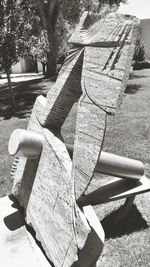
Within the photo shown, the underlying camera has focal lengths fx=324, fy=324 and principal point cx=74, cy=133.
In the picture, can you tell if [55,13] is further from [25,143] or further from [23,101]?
[25,143]

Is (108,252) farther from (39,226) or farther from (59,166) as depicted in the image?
(59,166)

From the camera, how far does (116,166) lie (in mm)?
2641

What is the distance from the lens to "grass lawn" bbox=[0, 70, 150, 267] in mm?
3393

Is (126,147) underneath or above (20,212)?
underneath

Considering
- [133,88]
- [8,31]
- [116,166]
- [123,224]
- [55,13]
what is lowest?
[133,88]

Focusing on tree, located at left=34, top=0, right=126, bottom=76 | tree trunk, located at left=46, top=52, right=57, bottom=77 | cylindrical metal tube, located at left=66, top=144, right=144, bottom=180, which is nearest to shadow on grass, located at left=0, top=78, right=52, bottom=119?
tree trunk, located at left=46, top=52, right=57, bottom=77

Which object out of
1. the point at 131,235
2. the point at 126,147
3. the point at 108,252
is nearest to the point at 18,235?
the point at 108,252

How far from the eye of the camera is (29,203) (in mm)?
2482

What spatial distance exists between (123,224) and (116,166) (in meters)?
1.53

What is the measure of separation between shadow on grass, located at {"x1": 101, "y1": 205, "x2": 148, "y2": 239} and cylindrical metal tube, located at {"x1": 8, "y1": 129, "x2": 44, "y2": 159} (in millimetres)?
1830

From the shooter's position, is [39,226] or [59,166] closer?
[59,166]

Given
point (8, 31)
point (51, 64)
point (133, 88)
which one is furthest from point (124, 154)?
point (51, 64)

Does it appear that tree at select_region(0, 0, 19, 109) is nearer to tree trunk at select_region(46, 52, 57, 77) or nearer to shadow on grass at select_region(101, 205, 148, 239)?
tree trunk at select_region(46, 52, 57, 77)

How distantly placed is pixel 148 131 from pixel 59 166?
18.0 ft
